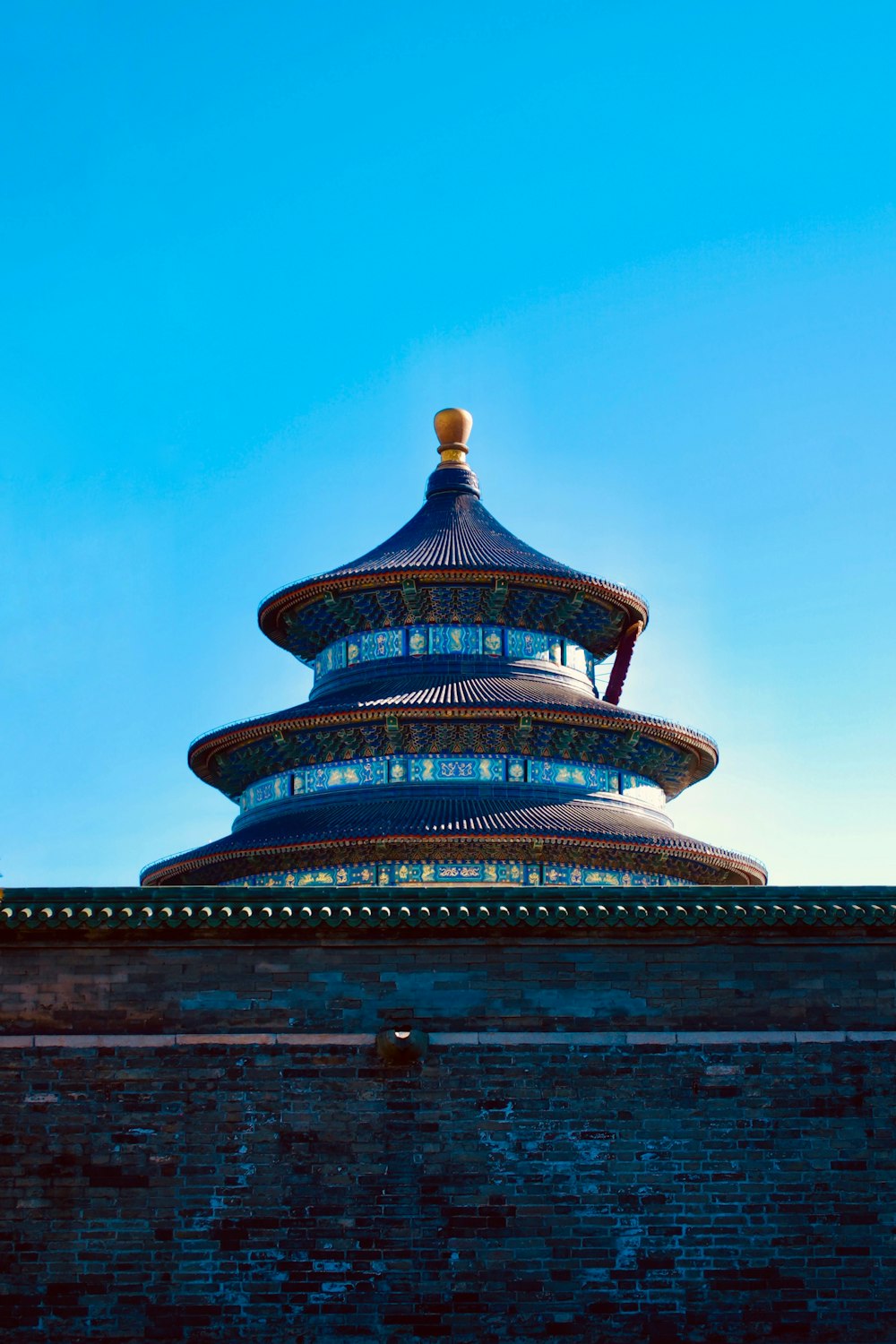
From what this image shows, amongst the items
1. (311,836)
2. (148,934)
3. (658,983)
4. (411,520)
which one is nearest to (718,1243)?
(658,983)

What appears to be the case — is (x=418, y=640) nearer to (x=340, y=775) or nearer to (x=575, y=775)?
(x=340, y=775)

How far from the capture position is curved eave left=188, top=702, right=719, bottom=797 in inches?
1068

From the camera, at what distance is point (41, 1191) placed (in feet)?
50.9

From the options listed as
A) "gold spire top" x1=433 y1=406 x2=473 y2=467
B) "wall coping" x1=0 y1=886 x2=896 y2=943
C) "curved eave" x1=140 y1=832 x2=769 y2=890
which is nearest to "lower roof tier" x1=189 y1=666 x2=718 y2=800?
"curved eave" x1=140 y1=832 x2=769 y2=890

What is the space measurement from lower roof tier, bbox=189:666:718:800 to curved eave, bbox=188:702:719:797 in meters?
0.01

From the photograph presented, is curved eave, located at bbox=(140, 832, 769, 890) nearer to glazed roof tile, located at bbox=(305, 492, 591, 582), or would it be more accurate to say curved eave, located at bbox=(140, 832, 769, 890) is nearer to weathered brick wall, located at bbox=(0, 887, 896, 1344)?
glazed roof tile, located at bbox=(305, 492, 591, 582)

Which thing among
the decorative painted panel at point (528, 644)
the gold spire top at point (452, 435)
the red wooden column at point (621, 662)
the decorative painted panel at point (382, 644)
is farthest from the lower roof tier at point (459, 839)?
the gold spire top at point (452, 435)

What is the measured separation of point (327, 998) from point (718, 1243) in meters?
4.16

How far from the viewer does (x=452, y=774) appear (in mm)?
27516

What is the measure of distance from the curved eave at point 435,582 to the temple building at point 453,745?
36mm

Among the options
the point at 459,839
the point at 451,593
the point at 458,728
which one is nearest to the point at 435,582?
the point at 451,593

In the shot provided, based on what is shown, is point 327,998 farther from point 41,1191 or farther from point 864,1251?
point 864,1251

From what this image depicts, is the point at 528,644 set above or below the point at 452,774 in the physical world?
above

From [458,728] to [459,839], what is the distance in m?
2.89
